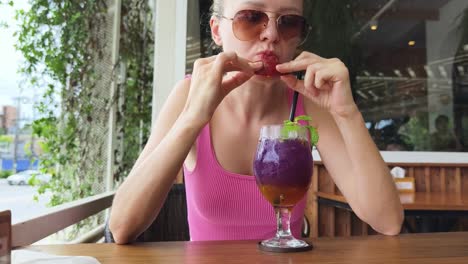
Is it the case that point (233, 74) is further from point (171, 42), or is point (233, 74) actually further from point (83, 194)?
point (171, 42)

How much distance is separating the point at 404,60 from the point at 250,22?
3357 millimetres

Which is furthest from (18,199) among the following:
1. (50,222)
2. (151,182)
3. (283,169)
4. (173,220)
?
(283,169)

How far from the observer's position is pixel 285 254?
0.90 metres

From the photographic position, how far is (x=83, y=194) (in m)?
2.96

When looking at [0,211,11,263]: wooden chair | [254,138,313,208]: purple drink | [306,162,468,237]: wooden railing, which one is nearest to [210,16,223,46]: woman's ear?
[254,138,313,208]: purple drink

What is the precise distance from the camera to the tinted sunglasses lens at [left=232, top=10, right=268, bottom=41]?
130 centimetres

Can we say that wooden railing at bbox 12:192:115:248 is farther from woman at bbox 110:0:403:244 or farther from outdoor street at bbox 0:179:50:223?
woman at bbox 110:0:403:244

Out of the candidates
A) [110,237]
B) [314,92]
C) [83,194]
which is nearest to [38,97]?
[83,194]

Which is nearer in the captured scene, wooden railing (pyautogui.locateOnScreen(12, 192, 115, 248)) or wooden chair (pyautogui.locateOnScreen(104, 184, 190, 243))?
wooden railing (pyautogui.locateOnScreen(12, 192, 115, 248))

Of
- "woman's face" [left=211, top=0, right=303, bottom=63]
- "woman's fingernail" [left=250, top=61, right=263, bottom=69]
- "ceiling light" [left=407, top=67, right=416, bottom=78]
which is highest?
"ceiling light" [left=407, top=67, right=416, bottom=78]

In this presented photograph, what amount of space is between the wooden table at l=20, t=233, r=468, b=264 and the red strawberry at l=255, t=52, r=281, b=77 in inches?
20.8

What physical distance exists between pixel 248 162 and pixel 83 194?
6.28 feet

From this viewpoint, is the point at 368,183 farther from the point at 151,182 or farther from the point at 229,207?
the point at 151,182

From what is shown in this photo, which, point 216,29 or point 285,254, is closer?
point 285,254
